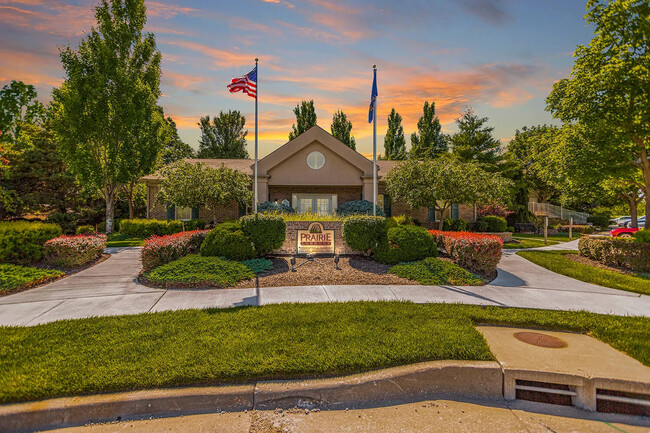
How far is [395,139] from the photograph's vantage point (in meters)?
41.0

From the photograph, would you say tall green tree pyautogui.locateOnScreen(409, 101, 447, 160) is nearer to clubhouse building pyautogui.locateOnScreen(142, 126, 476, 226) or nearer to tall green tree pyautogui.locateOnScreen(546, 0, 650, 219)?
clubhouse building pyautogui.locateOnScreen(142, 126, 476, 226)

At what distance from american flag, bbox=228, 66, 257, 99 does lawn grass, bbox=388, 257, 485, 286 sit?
7.47m

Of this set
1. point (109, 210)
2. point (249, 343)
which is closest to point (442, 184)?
point (249, 343)

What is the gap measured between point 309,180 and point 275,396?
54.4ft

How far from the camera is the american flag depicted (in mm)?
10883

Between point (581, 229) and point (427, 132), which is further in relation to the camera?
point (427, 132)

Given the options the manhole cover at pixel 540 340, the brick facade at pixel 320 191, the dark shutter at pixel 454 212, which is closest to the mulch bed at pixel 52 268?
the manhole cover at pixel 540 340

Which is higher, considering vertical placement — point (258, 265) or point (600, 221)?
point (600, 221)

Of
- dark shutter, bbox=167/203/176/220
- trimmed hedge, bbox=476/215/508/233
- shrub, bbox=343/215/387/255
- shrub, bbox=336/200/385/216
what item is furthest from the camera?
trimmed hedge, bbox=476/215/508/233

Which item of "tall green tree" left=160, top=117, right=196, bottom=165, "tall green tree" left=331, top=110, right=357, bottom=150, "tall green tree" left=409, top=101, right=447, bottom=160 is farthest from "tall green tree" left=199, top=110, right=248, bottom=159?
"tall green tree" left=409, top=101, right=447, bottom=160

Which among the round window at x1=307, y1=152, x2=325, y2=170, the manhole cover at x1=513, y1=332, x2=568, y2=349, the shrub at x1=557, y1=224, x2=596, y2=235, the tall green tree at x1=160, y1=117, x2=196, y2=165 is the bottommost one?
the manhole cover at x1=513, y1=332, x2=568, y2=349

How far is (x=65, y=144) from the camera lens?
17641mm

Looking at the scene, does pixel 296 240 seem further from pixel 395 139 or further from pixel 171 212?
pixel 395 139

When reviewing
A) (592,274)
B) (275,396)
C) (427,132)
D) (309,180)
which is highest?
(427,132)
